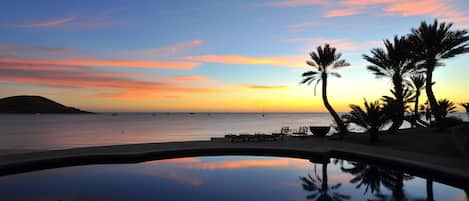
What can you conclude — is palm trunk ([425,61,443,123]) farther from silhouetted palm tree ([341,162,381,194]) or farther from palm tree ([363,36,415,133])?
silhouetted palm tree ([341,162,381,194])

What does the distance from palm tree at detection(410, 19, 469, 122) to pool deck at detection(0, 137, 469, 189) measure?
10.3 metres

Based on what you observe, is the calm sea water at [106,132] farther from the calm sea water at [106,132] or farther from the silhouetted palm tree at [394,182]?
the silhouetted palm tree at [394,182]

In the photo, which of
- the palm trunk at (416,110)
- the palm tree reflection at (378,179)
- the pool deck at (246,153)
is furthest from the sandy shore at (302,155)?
the palm trunk at (416,110)

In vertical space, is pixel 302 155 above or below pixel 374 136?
below

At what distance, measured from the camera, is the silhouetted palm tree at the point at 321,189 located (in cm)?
859

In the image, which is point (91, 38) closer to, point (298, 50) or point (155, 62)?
point (155, 62)

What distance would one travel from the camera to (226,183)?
10234mm

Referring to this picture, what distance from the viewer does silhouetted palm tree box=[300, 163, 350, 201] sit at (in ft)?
28.2

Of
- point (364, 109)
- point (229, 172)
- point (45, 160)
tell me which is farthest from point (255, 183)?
point (364, 109)

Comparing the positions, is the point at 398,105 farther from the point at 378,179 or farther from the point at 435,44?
the point at 378,179

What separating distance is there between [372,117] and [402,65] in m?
7.72

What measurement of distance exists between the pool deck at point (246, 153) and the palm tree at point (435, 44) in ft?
33.8

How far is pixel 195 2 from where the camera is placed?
17.2 m

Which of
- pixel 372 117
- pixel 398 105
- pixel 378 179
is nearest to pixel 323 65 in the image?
pixel 398 105
